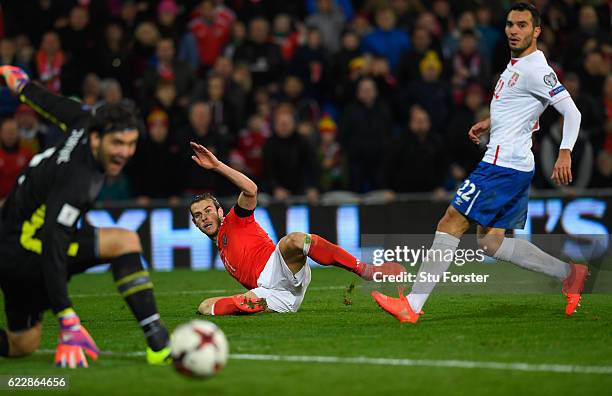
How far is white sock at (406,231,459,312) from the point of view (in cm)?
905

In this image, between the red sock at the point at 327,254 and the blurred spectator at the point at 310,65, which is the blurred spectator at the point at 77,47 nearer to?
the blurred spectator at the point at 310,65

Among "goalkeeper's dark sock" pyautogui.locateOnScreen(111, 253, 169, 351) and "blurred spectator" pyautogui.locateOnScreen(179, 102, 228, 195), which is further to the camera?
"blurred spectator" pyautogui.locateOnScreen(179, 102, 228, 195)

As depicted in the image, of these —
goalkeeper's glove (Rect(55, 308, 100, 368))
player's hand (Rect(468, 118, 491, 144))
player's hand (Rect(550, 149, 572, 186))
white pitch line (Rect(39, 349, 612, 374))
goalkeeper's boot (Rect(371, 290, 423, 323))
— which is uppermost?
player's hand (Rect(468, 118, 491, 144))

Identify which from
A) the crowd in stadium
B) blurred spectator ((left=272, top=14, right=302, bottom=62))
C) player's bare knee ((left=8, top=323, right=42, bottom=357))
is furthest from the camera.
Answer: blurred spectator ((left=272, top=14, right=302, bottom=62))

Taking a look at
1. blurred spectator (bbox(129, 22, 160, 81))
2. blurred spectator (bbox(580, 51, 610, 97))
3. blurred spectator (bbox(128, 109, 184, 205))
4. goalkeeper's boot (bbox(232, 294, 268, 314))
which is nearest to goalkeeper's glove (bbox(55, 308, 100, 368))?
goalkeeper's boot (bbox(232, 294, 268, 314))

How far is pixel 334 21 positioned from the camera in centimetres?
1922

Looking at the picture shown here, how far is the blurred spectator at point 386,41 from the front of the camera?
61.2 ft

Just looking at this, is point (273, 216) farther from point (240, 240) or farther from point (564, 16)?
point (564, 16)

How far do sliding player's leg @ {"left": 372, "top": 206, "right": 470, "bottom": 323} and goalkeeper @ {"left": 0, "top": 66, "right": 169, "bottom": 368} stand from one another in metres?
2.51

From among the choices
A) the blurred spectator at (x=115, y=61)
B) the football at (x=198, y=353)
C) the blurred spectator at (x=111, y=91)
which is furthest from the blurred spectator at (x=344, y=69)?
the football at (x=198, y=353)

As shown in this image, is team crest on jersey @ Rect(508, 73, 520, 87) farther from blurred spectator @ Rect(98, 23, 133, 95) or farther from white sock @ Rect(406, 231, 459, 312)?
blurred spectator @ Rect(98, 23, 133, 95)

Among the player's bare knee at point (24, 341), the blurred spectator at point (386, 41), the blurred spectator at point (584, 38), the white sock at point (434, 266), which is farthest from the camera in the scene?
the blurred spectator at point (386, 41)

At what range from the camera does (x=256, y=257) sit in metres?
10.4

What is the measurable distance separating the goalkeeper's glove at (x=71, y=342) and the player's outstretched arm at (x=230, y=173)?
248cm
